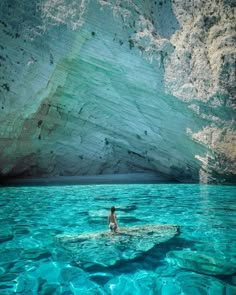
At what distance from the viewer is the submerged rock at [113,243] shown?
18.7ft

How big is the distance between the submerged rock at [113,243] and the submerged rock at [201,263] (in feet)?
2.21

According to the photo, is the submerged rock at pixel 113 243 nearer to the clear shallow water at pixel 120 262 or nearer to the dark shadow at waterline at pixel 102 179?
the clear shallow water at pixel 120 262

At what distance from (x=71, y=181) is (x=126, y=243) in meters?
13.9

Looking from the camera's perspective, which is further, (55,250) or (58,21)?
(58,21)

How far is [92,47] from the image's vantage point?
16516 mm

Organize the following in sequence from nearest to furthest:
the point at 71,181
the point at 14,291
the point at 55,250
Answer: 1. the point at 14,291
2. the point at 55,250
3. the point at 71,181

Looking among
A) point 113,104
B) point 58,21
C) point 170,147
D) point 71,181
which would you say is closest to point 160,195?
point 170,147

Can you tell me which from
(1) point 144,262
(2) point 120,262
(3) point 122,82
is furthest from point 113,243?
(3) point 122,82

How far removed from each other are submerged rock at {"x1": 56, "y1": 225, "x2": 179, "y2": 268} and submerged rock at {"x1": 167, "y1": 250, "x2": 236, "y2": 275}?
67 cm

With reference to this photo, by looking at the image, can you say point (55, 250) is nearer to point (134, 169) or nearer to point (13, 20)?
point (13, 20)

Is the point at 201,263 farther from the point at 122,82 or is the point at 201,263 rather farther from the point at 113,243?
the point at 122,82

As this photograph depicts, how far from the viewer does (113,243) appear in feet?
21.3

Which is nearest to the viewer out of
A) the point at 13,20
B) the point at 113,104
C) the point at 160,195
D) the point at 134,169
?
the point at 160,195

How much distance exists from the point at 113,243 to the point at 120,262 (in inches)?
39.5
